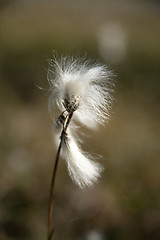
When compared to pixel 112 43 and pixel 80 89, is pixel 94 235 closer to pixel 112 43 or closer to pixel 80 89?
pixel 80 89

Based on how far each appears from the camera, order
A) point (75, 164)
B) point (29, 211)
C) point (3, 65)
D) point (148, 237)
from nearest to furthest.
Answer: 1. point (75, 164)
2. point (148, 237)
3. point (29, 211)
4. point (3, 65)

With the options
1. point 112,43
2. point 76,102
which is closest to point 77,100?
point 76,102

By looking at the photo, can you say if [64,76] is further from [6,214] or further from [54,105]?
[6,214]

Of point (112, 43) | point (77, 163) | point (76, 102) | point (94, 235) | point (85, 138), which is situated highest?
point (112, 43)

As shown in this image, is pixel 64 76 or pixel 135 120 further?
pixel 135 120

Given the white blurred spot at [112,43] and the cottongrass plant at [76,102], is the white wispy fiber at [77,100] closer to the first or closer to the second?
the cottongrass plant at [76,102]

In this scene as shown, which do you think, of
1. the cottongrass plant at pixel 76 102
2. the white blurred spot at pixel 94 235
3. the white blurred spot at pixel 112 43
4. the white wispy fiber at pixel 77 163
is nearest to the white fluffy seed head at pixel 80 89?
the cottongrass plant at pixel 76 102

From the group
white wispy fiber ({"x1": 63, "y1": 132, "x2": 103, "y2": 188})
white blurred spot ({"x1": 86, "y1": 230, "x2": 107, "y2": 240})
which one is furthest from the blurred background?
white wispy fiber ({"x1": 63, "y1": 132, "x2": 103, "y2": 188})

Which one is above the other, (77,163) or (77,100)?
(77,100)

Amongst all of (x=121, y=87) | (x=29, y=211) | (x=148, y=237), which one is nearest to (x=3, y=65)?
(x=121, y=87)
